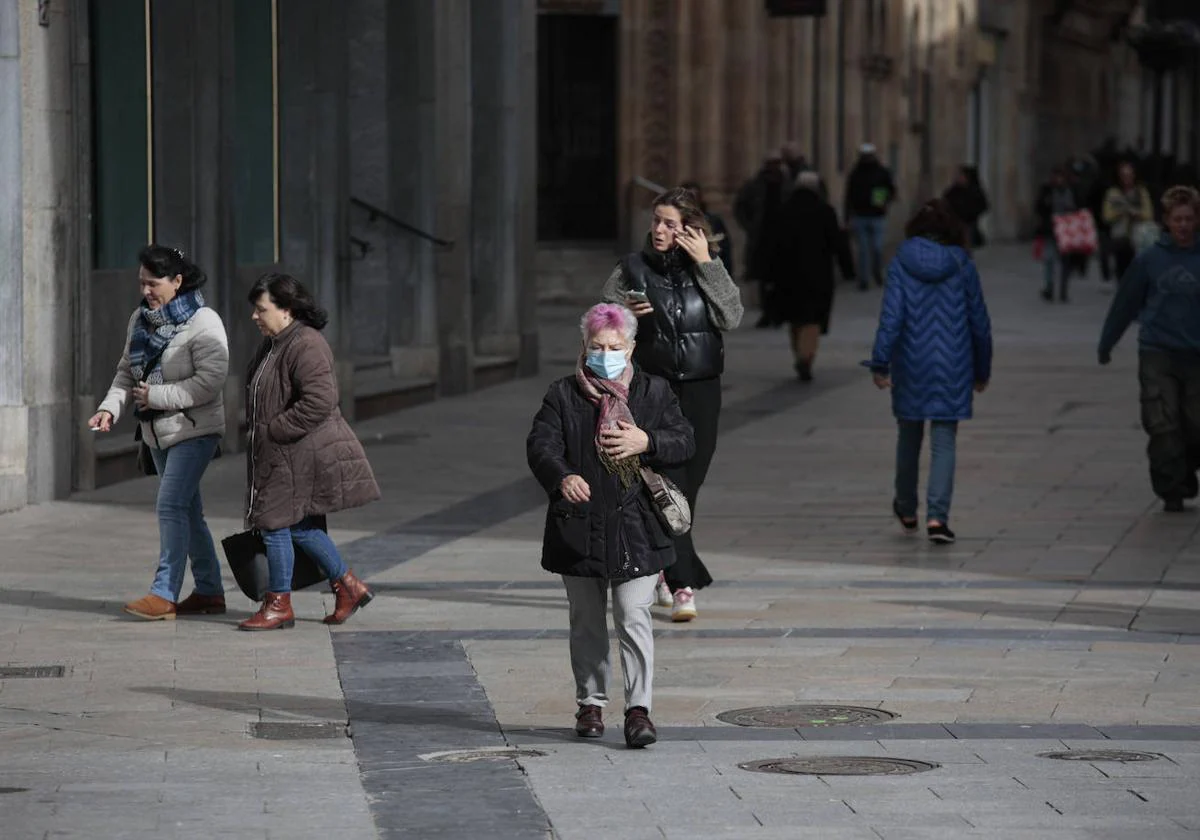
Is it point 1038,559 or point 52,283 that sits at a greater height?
point 52,283

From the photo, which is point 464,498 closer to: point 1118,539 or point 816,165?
point 1118,539

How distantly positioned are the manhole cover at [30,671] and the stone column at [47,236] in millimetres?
5232

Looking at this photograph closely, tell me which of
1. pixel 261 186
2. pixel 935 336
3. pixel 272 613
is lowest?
pixel 272 613

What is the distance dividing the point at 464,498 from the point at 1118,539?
12.3 ft

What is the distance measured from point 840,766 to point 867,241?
30107 mm

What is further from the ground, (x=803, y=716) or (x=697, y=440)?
(x=697, y=440)

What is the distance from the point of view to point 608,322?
8586 mm

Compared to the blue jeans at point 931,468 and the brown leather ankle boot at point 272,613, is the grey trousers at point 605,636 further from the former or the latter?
the blue jeans at point 931,468

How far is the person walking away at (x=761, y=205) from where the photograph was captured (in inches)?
1179

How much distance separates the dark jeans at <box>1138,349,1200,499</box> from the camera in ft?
48.3

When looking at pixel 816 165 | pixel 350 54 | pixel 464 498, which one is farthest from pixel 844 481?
pixel 816 165

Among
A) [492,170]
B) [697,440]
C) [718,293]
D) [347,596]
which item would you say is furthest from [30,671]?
[492,170]

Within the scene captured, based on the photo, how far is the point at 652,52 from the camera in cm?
3569

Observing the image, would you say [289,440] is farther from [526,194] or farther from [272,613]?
[526,194]
